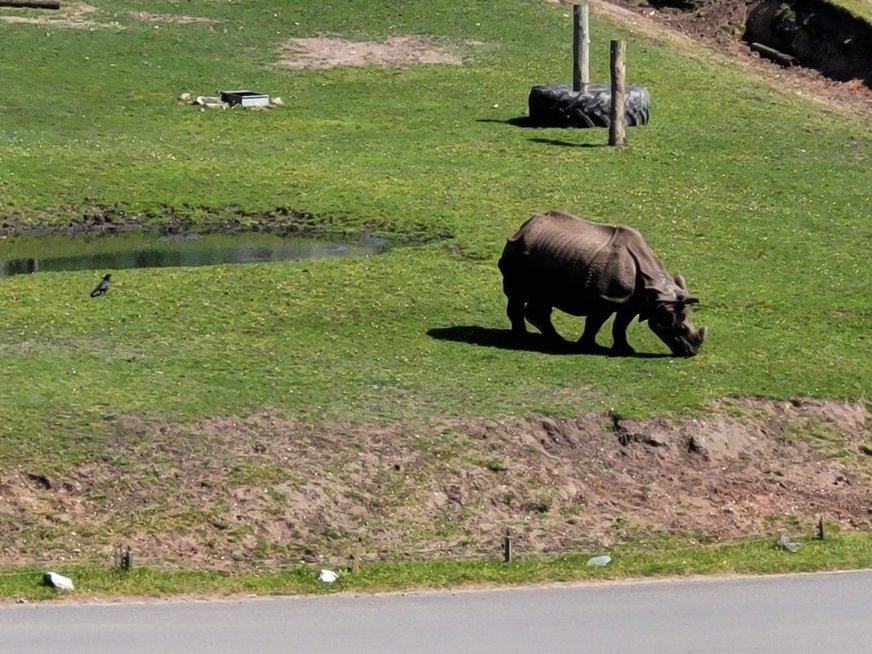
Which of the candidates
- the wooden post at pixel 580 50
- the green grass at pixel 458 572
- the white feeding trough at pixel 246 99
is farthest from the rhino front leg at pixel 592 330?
the white feeding trough at pixel 246 99

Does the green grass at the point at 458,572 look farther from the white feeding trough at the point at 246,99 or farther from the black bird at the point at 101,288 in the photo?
the white feeding trough at the point at 246,99

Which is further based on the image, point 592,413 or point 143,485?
point 592,413

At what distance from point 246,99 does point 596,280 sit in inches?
754

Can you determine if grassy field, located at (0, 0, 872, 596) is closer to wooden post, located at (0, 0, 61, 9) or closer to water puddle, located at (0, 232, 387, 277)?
water puddle, located at (0, 232, 387, 277)

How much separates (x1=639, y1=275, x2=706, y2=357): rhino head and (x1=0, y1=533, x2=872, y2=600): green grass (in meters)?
4.98

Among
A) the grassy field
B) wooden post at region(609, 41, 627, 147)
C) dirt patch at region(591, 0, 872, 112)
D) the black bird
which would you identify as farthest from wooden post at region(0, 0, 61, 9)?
dirt patch at region(591, 0, 872, 112)

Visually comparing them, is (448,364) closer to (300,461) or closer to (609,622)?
(300,461)

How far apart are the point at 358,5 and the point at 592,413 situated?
98.5 feet

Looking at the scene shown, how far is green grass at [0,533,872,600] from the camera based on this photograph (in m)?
15.5

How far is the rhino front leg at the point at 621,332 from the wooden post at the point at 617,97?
45.8ft

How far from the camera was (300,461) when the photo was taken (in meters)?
18.6

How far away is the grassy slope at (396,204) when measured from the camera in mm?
20797

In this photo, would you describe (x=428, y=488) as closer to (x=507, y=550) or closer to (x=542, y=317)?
(x=507, y=550)

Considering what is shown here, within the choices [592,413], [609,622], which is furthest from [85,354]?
[609,622]
